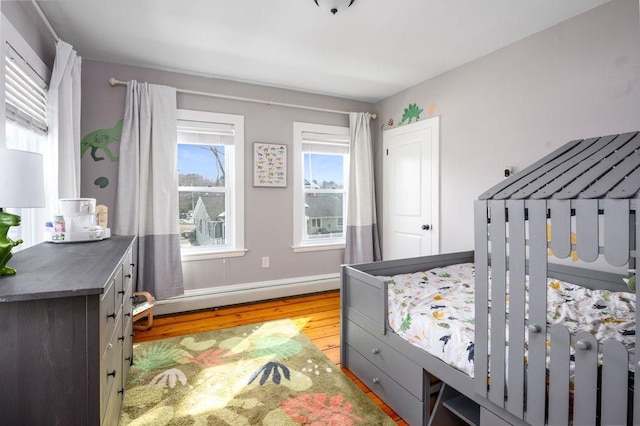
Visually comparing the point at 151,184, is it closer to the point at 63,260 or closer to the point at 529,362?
the point at 63,260

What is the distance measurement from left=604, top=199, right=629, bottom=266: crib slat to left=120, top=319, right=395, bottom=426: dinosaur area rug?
1.33 metres

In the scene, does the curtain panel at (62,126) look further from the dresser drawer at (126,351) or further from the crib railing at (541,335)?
the crib railing at (541,335)

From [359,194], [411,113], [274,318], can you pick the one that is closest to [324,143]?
[359,194]

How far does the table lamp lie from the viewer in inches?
46.2

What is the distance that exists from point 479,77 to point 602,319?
7.51 ft

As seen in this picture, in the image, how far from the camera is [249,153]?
365 cm

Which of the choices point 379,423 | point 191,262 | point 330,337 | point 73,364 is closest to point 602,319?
point 379,423

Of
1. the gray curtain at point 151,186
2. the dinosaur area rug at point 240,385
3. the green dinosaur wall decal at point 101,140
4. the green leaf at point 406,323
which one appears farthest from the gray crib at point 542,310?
the green dinosaur wall decal at point 101,140

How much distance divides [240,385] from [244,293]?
1.60m

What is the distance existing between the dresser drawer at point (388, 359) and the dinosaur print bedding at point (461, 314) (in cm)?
13

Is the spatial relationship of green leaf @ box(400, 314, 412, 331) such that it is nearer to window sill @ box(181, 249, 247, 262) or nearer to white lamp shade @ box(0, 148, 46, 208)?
white lamp shade @ box(0, 148, 46, 208)

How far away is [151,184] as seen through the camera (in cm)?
320

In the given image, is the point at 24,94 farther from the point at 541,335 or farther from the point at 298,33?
the point at 541,335

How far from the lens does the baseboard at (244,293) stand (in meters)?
3.32
